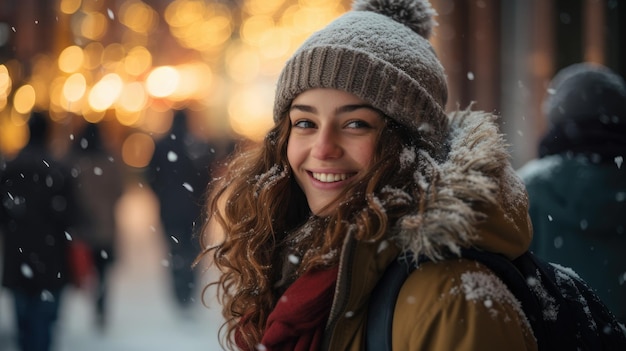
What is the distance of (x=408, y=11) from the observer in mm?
2512

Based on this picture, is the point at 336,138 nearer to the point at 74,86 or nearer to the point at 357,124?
the point at 357,124

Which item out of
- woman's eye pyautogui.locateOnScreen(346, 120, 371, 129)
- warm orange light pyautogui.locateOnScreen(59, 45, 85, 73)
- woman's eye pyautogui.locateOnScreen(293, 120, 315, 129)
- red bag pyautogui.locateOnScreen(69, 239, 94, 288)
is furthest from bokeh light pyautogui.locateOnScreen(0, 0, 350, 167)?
woman's eye pyautogui.locateOnScreen(346, 120, 371, 129)

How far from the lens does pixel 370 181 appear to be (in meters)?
2.07

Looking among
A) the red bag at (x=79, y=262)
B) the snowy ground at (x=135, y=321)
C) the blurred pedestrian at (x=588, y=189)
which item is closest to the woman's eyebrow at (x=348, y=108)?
the blurred pedestrian at (x=588, y=189)

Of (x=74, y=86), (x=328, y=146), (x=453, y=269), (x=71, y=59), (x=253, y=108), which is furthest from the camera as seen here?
(x=253, y=108)

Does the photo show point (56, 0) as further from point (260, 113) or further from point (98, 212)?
point (98, 212)

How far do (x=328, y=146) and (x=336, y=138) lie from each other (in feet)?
0.12

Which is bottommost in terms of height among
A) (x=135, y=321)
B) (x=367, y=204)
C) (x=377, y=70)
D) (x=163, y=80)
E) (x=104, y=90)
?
(x=135, y=321)

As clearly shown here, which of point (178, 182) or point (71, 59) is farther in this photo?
point (71, 59)

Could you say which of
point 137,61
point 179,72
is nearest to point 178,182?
point 137,61

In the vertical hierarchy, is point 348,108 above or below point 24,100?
above

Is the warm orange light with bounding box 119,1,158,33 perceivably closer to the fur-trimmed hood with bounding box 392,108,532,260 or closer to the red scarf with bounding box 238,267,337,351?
the red scarf with bounding box 238,267,337,351

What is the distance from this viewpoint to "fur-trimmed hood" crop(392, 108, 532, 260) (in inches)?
70.6

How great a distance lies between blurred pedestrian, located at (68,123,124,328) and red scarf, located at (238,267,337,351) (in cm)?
560
